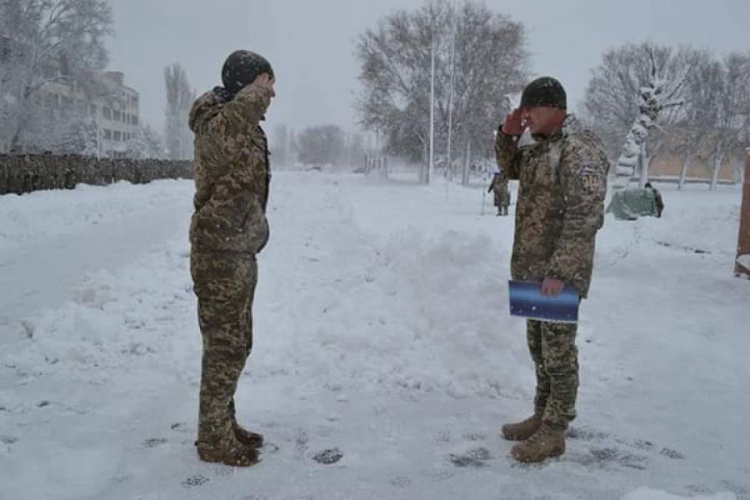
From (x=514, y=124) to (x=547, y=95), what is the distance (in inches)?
11.2

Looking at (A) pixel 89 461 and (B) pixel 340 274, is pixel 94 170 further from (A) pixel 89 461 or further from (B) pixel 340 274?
(A) pixel 89 461

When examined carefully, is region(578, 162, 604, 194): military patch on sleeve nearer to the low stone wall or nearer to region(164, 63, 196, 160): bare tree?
the low stone wall

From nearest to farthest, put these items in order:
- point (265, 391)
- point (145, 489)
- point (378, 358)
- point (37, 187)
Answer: point (145, 489) < point (265, 391) < point (378, 358) < point (37, 187)

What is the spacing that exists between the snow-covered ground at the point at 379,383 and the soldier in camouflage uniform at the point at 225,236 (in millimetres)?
262

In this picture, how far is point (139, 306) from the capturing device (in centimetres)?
604

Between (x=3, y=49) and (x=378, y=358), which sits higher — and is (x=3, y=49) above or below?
above

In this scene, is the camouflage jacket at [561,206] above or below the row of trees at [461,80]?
below

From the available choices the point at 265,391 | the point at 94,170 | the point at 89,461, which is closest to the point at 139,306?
the point at 265,391

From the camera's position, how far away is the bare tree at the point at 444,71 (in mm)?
46125

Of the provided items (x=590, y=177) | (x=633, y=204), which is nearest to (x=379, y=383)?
(x=590, y=177)

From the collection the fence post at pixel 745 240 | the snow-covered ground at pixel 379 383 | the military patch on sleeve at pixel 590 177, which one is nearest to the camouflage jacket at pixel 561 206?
the military patch on sleeve at pixel 590 177

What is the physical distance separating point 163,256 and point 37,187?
17754mm

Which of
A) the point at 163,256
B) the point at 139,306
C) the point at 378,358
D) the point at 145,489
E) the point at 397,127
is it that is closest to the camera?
the point at 145,489

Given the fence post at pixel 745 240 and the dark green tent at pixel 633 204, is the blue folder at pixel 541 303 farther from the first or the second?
the dark green tent at pixel 633 204
